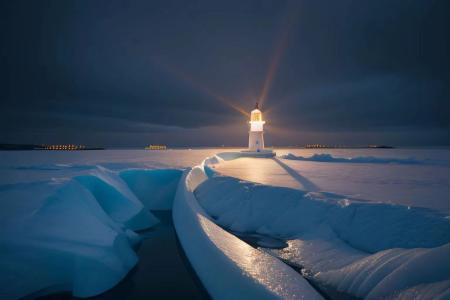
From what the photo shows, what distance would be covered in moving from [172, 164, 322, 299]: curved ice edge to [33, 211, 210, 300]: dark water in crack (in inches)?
11.9

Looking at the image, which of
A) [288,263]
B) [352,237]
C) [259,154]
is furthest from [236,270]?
[259,154]

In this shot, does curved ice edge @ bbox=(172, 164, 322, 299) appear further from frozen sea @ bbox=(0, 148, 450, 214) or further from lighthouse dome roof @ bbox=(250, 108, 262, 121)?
lighthouse dome roof @ bbox=(250, 108, 262, 121)

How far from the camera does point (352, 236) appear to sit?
453cm

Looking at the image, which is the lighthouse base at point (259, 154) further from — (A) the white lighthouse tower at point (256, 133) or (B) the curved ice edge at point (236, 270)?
(B) the curved ice edge at point (236, 270)

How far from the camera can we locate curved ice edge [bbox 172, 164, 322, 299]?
2812 mm

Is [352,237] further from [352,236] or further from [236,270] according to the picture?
[236,270]

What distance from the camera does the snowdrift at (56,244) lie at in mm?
3656

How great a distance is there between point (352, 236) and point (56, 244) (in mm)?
5244

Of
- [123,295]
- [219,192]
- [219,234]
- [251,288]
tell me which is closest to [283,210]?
[219,234]

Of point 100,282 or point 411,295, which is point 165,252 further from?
point 411,295

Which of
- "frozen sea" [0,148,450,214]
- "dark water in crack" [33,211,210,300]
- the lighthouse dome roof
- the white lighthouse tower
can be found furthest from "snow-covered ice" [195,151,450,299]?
the lighthouse dome roof

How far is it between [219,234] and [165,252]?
2190mm

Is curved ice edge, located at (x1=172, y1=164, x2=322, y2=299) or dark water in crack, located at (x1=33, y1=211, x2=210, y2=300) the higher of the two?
curved ice edge, located at (x1=172, y1=164, x2=322, y2=299)

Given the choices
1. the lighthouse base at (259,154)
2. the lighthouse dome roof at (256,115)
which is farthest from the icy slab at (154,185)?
the lighthouse dome roof at (256,115)
